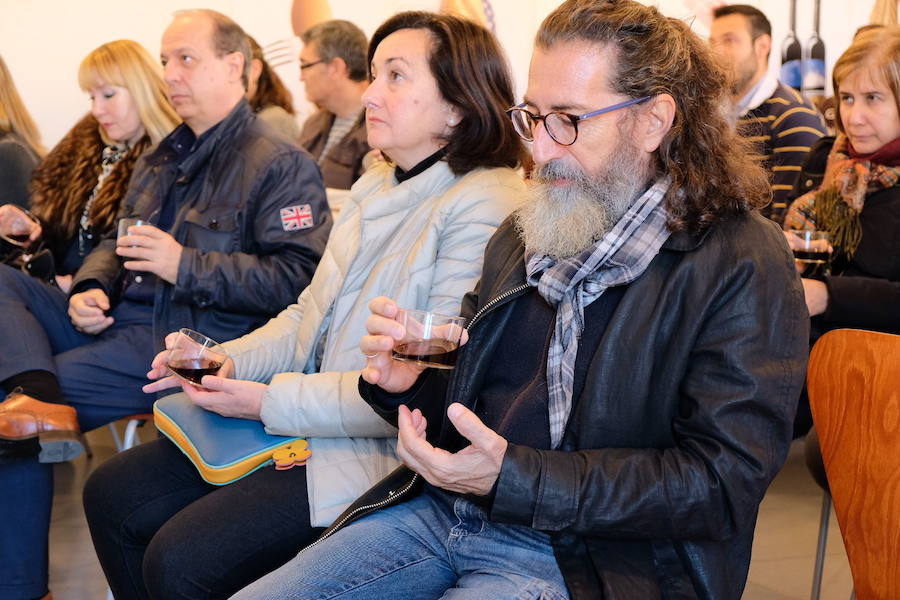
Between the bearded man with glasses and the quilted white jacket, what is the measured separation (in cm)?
25

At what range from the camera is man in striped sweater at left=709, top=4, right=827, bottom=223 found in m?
4.30

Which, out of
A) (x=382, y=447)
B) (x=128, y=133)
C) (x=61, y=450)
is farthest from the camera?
(x=128, y=133)

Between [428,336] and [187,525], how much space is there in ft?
2.42

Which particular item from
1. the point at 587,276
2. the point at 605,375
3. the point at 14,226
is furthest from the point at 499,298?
the point at 14,226

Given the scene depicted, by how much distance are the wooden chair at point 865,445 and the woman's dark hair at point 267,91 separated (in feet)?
12.9

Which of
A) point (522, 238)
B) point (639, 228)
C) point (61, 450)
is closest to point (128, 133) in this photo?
point (61, 450)

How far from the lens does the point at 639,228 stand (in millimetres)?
1677

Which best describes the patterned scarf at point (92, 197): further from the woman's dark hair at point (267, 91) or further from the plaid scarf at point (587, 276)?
the plaid scarf at point (587, 276)

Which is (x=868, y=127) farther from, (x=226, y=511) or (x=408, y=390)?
(x=226, y=511)

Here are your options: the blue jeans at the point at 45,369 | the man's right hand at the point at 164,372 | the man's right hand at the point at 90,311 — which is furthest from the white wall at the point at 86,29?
the man's right hand at the point at 164,372

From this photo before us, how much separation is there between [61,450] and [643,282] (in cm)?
183

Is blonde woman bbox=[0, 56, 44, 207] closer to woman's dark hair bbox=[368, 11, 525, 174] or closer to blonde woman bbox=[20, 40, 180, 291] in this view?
blonde woman bbox=[20, 40, 180, 291]

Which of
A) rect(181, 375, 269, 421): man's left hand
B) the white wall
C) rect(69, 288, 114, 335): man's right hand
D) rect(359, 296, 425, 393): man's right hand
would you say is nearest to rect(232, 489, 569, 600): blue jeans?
rect(359, 296, 425, 393): man's right hand

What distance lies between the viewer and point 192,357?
2150 mm
